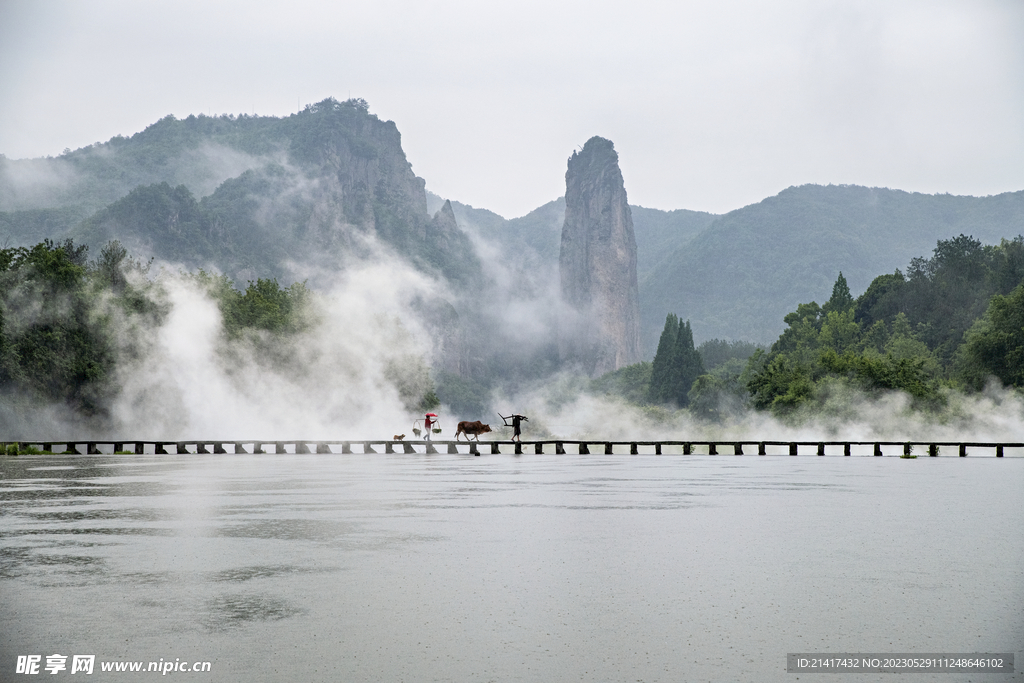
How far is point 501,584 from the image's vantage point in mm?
12328

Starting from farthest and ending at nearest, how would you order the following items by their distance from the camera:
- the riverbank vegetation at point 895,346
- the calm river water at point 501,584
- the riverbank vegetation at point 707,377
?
the riverbank vegetation at point 895,346 → the riverbank vegetation at point 707,377 → the calm river water at point 501,584

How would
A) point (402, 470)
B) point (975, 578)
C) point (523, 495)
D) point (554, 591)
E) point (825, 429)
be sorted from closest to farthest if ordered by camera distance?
point (554, 591), point (975, 578), point (523, 495), point (402, 470), point (825, 429)

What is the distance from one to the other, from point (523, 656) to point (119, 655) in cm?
348

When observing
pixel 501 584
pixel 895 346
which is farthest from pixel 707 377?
pixel 501 584

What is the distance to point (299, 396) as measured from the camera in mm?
91438

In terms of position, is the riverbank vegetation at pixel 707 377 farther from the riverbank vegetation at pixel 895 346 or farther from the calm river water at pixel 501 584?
the calm river water at pixel 501 584

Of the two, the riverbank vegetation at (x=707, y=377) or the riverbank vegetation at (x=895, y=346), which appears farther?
the riverbank vegetation at (x=895, y=346)

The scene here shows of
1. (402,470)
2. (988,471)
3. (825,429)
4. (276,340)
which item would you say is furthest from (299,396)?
(988,471)

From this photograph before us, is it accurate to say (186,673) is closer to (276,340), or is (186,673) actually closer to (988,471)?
(988,471)

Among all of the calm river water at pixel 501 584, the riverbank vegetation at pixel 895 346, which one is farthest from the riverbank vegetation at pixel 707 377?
the calm river water at pixel 501 584

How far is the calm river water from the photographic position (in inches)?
353

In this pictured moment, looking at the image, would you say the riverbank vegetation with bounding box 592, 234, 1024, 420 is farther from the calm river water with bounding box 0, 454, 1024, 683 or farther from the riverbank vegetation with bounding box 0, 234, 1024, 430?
the calm river water with bounding box 0, 454, 1024, 683

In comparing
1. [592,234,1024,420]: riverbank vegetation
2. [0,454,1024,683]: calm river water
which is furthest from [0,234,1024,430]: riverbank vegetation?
[0,454,1024,683]: calm river water

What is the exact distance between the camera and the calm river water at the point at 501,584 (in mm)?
8961
